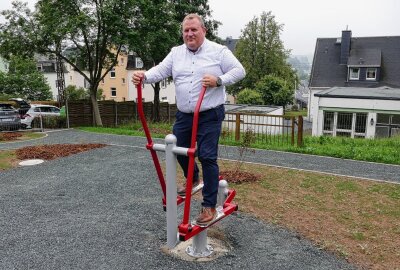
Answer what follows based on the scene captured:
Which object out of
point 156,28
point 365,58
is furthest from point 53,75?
point 365,58

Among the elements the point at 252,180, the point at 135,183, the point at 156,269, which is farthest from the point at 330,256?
the point at 135,183

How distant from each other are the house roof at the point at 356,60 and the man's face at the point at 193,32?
3617 centimetres

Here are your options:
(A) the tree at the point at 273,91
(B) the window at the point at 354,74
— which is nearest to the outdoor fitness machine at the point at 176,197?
(A) the tree at the point at 273,91

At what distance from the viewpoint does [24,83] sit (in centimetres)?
3634

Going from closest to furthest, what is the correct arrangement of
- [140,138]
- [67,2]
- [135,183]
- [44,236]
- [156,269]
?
[156,269] → [44,236] → [135,183] → [140,138] → [67,2]

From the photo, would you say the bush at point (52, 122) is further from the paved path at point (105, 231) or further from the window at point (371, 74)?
the window at point (371, 74)

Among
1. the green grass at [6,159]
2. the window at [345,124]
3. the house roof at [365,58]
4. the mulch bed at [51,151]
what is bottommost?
the window at [345,124]

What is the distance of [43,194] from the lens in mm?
5934

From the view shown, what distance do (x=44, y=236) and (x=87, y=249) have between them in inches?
27.9

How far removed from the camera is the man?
3379mm

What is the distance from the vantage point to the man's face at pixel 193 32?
11.0ft

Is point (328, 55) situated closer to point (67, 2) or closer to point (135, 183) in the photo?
point (67, 2)

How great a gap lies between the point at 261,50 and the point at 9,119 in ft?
104

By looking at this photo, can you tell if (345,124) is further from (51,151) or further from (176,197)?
(176,197)
